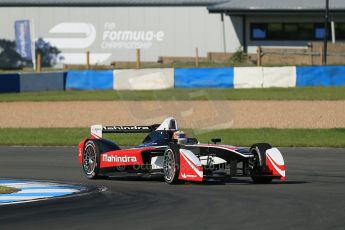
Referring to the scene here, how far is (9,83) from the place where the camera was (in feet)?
122

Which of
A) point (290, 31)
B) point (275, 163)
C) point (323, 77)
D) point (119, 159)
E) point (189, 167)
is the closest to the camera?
point (189, 167)

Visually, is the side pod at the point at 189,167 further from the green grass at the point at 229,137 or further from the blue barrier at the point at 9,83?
the blue barrier at the point at 9,83

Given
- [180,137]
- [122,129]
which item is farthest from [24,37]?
[180,137]

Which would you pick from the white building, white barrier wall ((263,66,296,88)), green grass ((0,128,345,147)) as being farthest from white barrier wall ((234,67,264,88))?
the white building

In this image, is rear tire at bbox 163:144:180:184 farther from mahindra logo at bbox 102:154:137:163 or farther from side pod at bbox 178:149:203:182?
mahindra logo at bbox 102:154:137:163

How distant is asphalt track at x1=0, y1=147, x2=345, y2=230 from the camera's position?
894 centimetres

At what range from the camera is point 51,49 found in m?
56.0

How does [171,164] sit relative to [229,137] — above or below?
above

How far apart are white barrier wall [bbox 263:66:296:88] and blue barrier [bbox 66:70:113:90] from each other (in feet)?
20.0

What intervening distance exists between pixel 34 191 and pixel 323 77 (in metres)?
25.3

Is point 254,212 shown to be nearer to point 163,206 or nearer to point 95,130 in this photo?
point 163,206

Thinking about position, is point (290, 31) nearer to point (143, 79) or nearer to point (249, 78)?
point (249, 78)

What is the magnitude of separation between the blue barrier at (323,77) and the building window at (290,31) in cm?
1556

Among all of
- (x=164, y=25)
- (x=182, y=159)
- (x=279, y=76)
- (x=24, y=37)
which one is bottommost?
(x=182, y=159)
